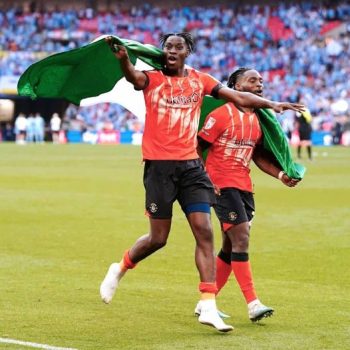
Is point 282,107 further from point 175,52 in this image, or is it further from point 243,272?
point 243,272

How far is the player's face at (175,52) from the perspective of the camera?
27.8ft

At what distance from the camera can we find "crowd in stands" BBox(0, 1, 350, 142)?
193ft

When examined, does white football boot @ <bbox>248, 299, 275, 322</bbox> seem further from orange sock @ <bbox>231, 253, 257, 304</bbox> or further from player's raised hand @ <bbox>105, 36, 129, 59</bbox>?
player's raised hand @ <bbox>105, 36, 129, 59</bbox>

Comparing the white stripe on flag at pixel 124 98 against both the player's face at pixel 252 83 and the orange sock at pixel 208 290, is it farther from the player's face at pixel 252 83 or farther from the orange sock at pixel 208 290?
the orange sock at pixel 208 290

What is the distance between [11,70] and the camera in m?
62.4

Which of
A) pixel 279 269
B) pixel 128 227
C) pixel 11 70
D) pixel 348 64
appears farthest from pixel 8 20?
pixel 279 269

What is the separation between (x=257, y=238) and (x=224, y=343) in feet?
24.8

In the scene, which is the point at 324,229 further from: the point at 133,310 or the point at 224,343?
the point at 224,343

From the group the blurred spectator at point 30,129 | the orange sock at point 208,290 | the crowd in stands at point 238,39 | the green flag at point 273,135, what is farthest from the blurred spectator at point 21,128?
the orange sock at point 208,290

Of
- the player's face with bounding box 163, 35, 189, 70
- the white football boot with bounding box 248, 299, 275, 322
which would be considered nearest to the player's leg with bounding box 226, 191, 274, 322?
the white football boot with bounding box 248, 299, 275, 322

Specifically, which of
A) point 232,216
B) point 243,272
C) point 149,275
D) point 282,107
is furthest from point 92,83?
point 149,275

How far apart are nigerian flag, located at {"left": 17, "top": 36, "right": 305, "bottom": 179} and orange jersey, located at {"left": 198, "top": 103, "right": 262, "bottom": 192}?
0.20m

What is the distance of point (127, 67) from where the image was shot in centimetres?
819

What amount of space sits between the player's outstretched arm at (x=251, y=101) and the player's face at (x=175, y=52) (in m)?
0.40
